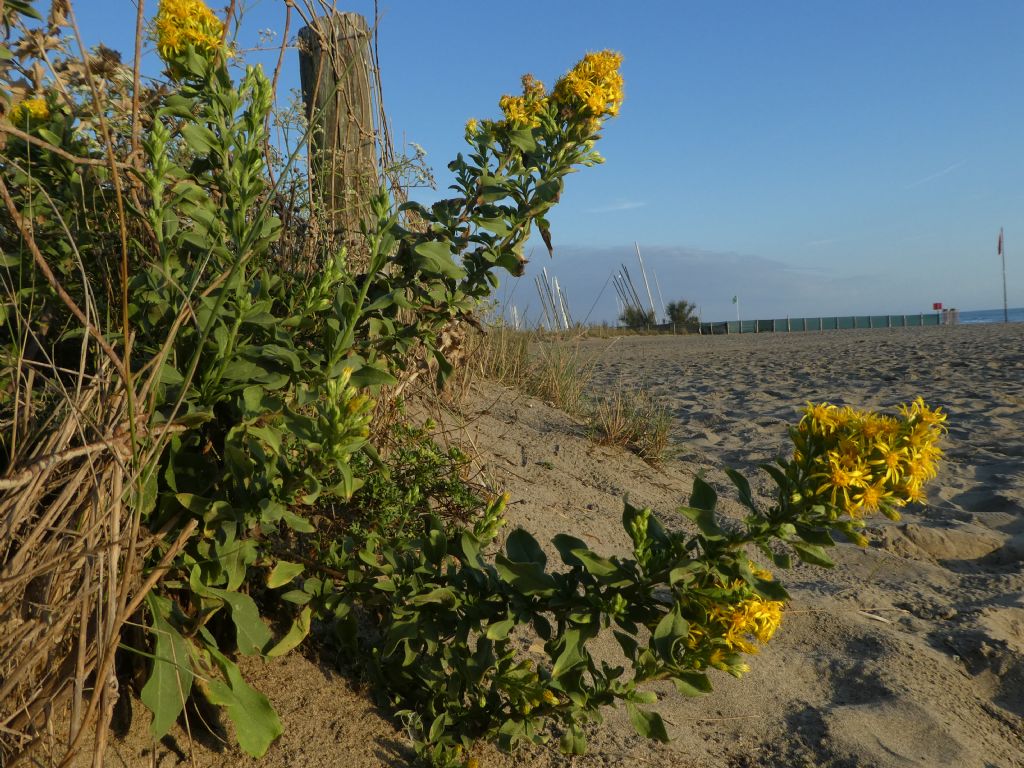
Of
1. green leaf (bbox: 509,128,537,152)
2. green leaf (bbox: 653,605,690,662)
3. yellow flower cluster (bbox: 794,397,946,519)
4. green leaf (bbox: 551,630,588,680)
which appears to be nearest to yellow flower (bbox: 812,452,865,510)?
yellow flower cluster (bbox: 794,397,946,519)

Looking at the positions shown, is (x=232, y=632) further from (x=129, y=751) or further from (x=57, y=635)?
(x=57, y=635)

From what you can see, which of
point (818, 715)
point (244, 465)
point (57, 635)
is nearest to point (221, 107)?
point (244, 465)

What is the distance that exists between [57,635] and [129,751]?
368 mm

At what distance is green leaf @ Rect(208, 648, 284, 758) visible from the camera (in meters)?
1.58

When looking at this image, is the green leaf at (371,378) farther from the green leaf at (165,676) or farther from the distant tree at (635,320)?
the distant tree at (635,320)

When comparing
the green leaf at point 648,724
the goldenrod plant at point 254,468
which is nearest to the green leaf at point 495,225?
the goldenrod plant at point 254,468

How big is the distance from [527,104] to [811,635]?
6.75 feet

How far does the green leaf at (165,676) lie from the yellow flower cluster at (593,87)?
1552 millimetres

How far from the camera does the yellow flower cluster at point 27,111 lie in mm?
1881

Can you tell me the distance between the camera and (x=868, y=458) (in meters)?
1.41

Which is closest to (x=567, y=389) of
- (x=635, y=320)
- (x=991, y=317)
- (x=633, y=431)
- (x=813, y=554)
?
(x=633, y=431)

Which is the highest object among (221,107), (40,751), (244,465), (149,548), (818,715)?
(221,107)

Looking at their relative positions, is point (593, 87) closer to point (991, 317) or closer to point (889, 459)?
point (889, 459)

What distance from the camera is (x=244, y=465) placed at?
5.24 ft
